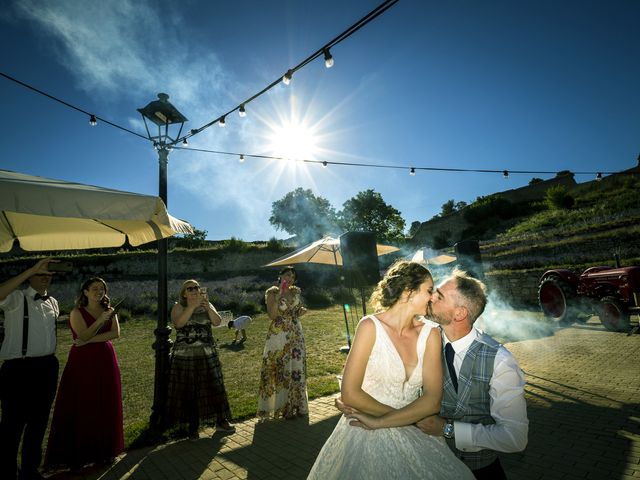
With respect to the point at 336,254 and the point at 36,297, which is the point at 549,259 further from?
the point at 36,297

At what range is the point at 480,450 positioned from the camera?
73.0 inches

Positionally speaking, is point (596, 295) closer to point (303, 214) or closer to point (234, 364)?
point (234, 364)

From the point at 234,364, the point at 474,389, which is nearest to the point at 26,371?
the point at 474,389

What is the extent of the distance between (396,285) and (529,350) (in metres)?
8.36

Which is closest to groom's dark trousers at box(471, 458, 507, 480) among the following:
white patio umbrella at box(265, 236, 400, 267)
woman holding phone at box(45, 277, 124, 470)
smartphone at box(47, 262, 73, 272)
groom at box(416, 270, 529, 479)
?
groom at box(416, 270, 529, 479)

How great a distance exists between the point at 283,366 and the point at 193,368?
1353mm

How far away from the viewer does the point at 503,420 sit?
1664 millimetres

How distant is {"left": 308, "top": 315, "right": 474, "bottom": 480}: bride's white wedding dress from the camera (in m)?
1.66

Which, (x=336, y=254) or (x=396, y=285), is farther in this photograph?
(x=336, y=254)

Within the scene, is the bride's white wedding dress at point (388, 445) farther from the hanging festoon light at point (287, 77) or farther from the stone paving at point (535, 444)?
the hanging festoon light at point (287, 77)

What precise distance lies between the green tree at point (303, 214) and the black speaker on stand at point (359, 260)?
183 ft

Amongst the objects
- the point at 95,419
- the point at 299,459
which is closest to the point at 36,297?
the point at 95,419

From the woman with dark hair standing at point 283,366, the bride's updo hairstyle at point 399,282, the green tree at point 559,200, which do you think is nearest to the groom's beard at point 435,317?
the bride's updo hairstyle at point 399,282

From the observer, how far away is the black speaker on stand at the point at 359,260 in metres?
8.45
